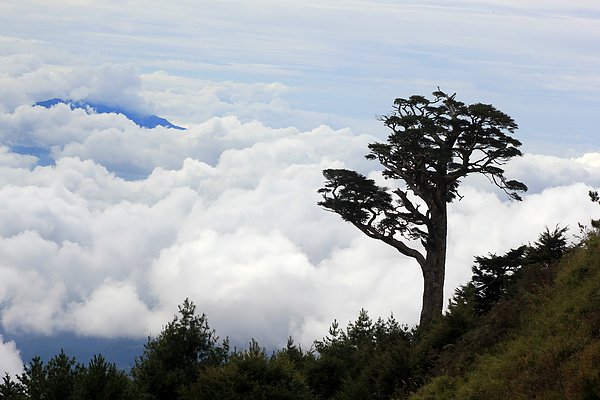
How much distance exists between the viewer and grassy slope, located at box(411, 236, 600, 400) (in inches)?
609

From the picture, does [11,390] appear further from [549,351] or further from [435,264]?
[435,264]

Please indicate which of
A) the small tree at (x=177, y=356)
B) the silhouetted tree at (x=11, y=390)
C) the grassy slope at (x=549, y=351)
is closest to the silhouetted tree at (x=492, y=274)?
the grassy slope at (x=549, y=351)

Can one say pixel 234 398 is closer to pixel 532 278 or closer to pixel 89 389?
pixel 89 389

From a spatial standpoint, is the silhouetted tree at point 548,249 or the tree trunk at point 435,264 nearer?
the silhouetted tree at point 548,249

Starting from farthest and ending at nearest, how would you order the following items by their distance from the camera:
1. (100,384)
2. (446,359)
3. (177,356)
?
(177,356)
(446,359)
(100,384)

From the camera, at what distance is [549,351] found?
698 inches

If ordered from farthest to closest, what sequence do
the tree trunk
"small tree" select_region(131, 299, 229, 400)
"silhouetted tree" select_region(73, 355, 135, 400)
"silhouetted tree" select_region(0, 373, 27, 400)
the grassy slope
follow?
1. the tree trunk
2. "small tree" select_region(131, 299, 229, 400)
3. "silhouetted tree" select_region(0, 373, 27, 400)
4. "silhouetted tree" select_region(73, 355, 135, 400)
5. the grassy slope

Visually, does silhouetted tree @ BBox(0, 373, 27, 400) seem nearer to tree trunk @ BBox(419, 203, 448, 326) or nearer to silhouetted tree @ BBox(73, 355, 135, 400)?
silhouetted tree @ BBox(73, 355, 135, 400)

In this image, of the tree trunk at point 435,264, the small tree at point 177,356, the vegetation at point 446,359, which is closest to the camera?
the vegetation at point 446,359

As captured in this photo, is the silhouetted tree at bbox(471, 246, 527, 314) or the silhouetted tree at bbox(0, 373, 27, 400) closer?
the silhouetted tree at bbox(0, 373, 27, 400)

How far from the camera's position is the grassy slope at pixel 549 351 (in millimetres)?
15461

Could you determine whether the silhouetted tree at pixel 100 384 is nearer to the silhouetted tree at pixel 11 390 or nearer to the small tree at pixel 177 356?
the silhouetted tree at pixel 11 390

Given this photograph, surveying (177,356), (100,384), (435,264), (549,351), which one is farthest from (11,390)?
(435,264)

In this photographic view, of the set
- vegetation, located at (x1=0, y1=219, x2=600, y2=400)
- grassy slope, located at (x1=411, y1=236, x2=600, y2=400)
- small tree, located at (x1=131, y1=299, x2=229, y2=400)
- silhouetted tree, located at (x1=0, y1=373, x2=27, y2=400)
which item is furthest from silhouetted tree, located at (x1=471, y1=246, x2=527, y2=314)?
silhouetted tree, located at (x1=0, y1=373, x2=27, y2=400)
